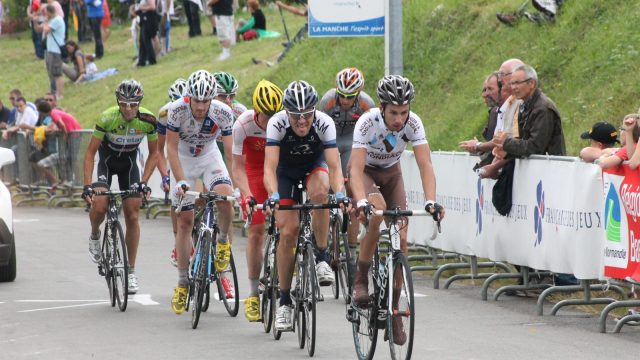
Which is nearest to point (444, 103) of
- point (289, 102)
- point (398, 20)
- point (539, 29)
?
point (539, 29)

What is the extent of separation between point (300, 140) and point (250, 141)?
4.14 feet

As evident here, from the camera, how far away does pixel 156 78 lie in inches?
1420

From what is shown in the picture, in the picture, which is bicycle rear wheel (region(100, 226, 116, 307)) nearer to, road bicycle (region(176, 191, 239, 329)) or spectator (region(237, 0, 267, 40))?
road bicycle (region(176, 191, 239, 329))

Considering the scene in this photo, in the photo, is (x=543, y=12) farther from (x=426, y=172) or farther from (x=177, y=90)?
(x=426, y=172)

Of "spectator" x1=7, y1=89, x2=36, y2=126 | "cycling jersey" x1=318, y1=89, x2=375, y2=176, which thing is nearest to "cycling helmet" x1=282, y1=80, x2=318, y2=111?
"cycling jersey" x1=318, y1=89, x2=375, y2=176

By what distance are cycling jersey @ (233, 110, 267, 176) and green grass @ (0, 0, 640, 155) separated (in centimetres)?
663

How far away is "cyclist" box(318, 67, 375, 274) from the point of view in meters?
14.2

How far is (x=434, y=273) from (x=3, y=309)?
15.7 feet

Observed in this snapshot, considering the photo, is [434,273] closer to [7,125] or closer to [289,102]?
[289,102]

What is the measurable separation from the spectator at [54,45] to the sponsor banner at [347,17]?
17.0 m

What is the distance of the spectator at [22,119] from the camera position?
28891 mm

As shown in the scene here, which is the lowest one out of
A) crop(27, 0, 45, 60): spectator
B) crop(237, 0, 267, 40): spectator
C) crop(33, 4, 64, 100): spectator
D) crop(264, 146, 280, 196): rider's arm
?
crop(264, 146, 280, 196): rider's arm

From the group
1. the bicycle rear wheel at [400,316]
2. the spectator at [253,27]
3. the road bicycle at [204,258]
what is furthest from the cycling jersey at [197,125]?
the spectator at [253,27]

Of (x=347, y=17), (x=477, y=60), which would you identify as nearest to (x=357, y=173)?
(x=347, y=17)
